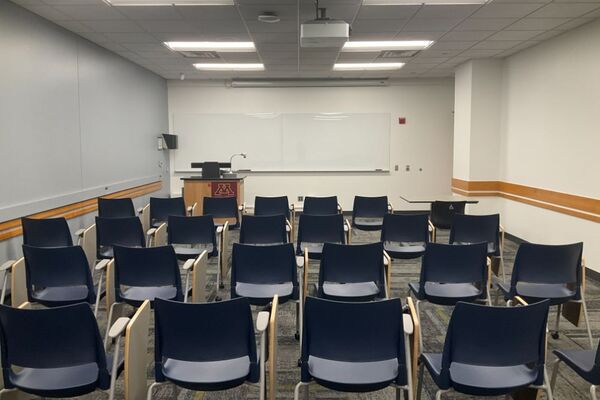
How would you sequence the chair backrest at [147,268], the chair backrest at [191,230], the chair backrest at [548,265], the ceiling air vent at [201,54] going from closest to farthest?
the chair backrest at [147,268], the chair backrest at [548,265], the chair backrest at [191,230], the ceiling air vent at [201,54]

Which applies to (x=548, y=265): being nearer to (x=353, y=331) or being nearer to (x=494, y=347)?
(x=494, y=347)

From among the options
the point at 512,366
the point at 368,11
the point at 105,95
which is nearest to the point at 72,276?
the point at 512,366

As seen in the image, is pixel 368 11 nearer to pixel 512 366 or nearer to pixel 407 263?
pixel 407 263

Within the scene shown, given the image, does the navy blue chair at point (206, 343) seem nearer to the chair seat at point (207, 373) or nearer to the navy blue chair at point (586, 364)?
the chair seat at point (207, 373)

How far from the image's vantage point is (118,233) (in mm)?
4570

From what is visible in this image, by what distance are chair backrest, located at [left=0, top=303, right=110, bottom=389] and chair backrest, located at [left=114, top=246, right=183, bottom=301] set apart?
1.16m

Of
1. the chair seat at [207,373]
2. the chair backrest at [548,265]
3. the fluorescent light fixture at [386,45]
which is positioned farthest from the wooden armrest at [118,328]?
the fluorescent light fixture at [386,45]

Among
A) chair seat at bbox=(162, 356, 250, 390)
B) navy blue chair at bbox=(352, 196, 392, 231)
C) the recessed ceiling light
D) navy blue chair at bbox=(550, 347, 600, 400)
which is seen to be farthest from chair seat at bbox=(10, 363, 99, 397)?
navy blue chair at bbox=(352, 196, 392, 231)

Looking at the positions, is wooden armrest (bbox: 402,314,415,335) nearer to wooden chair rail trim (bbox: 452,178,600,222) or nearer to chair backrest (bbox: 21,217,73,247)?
chair backrest (bbox: 21,217,73,247)

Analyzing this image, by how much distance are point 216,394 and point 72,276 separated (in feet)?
4.74

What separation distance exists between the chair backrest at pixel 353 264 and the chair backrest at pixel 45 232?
8.62 ft

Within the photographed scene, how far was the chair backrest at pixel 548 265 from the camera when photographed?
11.2ft

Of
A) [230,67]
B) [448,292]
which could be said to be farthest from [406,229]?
[230,67]

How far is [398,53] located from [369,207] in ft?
9.49
